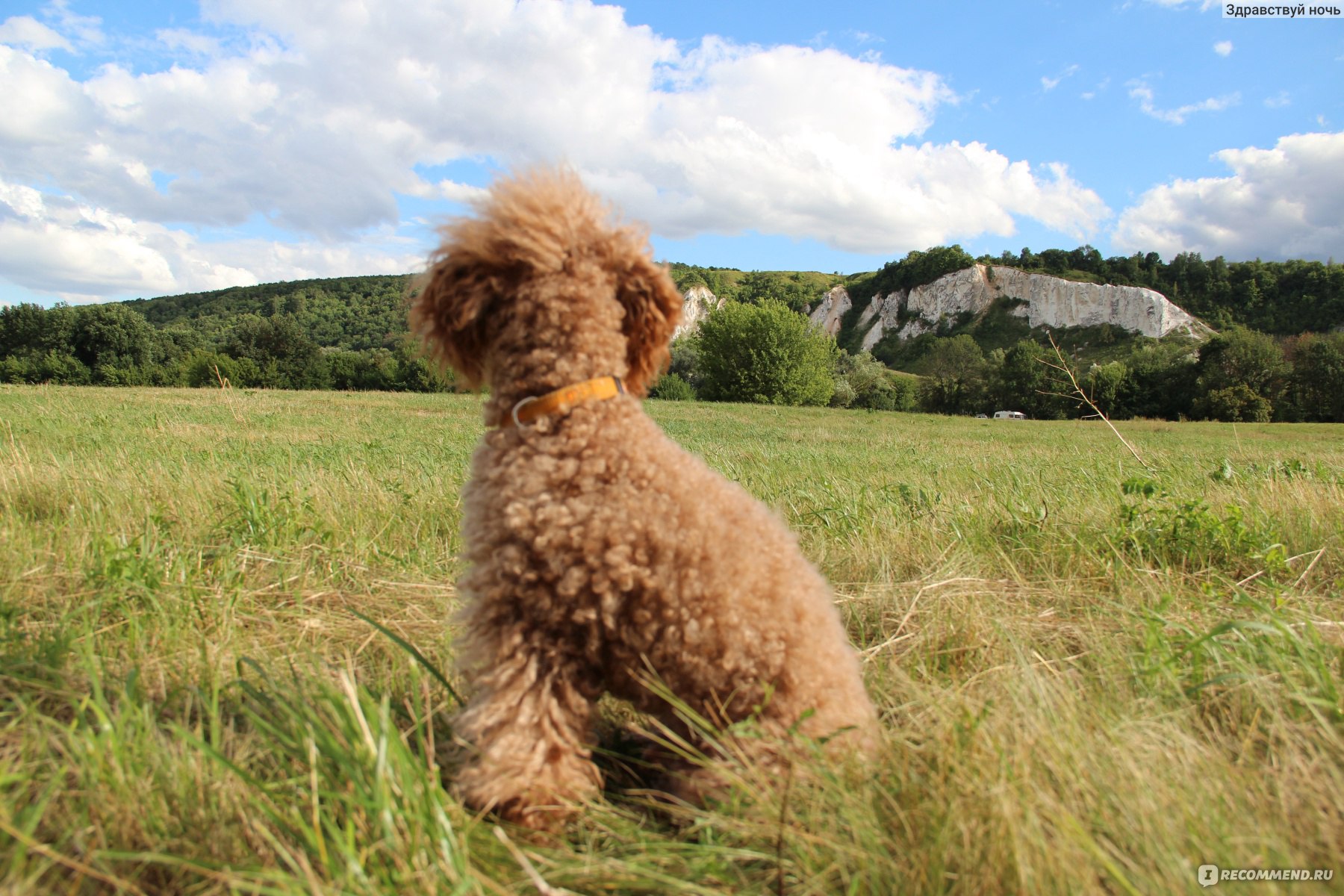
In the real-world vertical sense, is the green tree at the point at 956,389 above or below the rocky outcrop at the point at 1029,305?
below

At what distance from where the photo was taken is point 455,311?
216cm

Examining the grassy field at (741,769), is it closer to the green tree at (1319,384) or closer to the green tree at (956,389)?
the green tree at (956,389)

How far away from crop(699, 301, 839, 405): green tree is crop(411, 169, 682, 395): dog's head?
186 ft

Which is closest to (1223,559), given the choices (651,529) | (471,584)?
(651,529)

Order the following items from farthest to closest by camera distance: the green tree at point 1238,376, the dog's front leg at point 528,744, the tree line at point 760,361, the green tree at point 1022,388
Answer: the green tree at point 1022,388, the tree line at point 760,361, the green tree at point 1238,376, the dog's front leg at point 528,744

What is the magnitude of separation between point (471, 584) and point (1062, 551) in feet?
10.9

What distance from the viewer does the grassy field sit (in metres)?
1.54

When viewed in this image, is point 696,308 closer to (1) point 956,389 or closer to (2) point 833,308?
(1) point 956,389

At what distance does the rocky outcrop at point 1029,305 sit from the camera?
9862cm

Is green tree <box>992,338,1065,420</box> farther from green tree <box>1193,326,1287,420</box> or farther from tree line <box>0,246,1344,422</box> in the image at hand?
green tree <box>1193,326,1287,420</box>

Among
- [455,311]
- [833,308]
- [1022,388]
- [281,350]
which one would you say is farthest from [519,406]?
[833,308]

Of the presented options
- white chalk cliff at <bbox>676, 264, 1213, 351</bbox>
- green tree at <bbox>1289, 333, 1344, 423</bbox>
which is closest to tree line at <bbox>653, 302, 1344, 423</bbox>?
green tree at <bbox>1289, 333, 1344, 423</bbox>

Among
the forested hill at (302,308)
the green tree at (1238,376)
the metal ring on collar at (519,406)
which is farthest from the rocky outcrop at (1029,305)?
the metal ring on collar at (519,406)

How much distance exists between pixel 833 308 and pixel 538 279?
15595 cm
